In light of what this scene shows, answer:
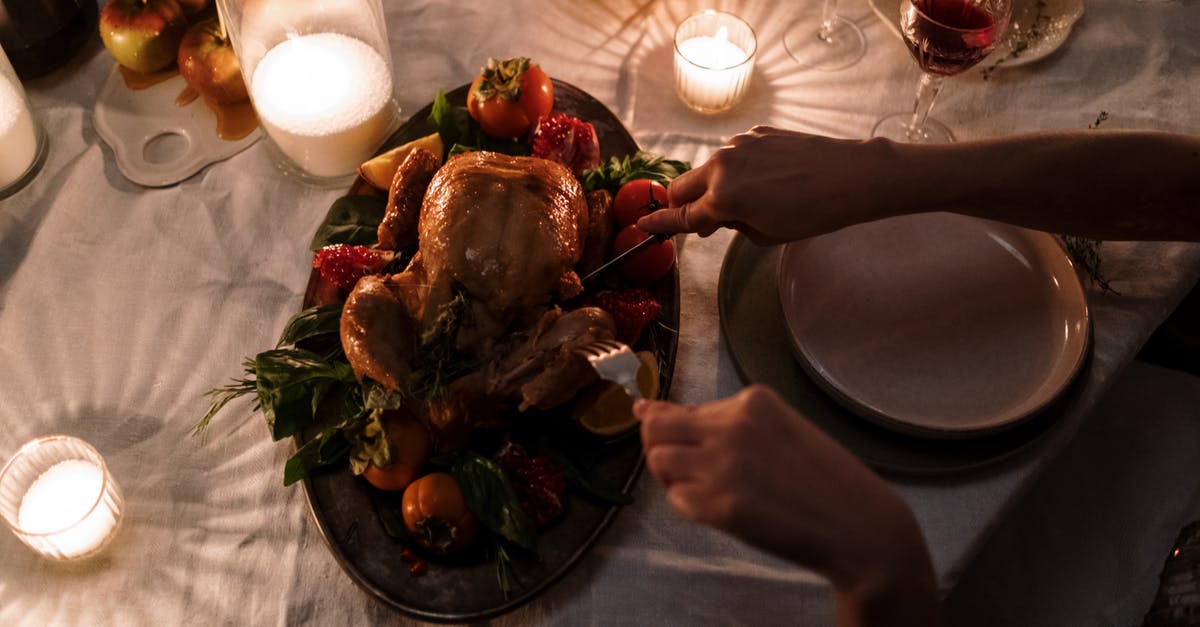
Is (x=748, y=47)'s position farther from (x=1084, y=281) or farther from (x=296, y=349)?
(x=296, y=349)

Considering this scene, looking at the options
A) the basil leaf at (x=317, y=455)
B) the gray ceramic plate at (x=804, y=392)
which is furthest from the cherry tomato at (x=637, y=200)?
the basil leaf at (x=317, y=455)

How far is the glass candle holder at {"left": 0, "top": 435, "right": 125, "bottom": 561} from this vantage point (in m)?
1.16

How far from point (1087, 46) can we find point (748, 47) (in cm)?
67

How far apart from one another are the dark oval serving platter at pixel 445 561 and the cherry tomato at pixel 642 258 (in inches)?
9.8

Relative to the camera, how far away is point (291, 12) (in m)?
1.47

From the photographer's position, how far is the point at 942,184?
3.79ft

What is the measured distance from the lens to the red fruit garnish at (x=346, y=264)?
1.25 metres

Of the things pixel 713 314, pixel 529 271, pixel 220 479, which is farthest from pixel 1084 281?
pixel 220 479

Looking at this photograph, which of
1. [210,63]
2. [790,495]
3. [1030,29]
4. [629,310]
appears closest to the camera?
[790,495]

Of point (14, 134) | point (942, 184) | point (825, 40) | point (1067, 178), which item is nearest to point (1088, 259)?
point (1067, 178)

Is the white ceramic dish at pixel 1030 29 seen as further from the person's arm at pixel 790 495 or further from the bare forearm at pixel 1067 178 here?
the person's arm at pixel 790 495

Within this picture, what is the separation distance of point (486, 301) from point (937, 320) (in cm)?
65

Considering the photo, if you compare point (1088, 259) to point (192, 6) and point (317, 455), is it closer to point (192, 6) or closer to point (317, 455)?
point (317, 455)

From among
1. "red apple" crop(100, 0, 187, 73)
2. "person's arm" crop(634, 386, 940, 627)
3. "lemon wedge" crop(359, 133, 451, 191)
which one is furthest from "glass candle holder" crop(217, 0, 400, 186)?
"person's arm" crop(634, 386, 940, 627)
